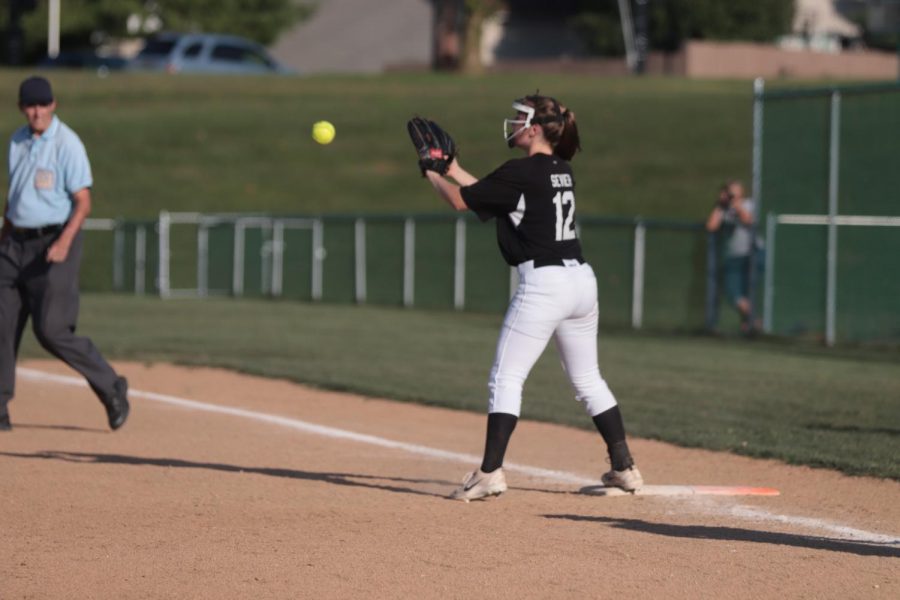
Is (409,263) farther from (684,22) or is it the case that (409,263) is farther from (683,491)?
(684,22)

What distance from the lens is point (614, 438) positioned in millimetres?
7648

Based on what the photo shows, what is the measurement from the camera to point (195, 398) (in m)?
12.0

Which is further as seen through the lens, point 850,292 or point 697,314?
point 697,314

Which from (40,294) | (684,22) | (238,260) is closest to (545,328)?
(40,294)

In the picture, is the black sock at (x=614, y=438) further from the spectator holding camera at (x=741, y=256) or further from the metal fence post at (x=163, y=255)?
the metal fence post at (x=163, y=255)

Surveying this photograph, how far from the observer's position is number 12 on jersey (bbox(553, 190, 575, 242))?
285 inches

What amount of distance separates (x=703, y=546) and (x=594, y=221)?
17008mm

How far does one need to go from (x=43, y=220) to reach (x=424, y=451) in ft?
8.86

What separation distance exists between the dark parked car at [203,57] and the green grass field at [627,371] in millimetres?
23624

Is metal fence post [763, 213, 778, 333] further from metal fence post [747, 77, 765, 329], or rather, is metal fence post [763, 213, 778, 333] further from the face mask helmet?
the face mask helmet

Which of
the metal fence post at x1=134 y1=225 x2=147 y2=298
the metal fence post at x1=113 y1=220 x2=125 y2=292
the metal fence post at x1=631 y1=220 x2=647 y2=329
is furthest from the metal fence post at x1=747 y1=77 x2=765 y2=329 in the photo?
the metal fence post at x1=113 y1=220 x2=125 y2=292

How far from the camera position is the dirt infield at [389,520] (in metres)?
5.61

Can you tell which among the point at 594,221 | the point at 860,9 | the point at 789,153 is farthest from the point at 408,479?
the point at 860,9

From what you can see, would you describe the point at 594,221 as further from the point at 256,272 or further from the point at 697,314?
the point at 256,272
